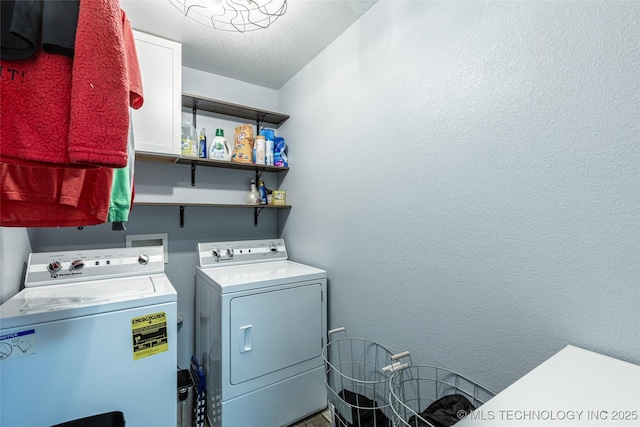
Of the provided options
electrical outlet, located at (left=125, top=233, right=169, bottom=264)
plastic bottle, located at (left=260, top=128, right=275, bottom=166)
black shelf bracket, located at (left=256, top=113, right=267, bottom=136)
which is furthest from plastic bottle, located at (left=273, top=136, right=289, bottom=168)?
electrical outlet, located at (left=125, top=233, right=169, bottom=264)

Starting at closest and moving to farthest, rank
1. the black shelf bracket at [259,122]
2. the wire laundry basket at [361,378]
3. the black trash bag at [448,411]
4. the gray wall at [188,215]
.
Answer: the black trash bag at [448,411] → the wire laundry basket at [361,378] → the gray wall at [188,215] → the black shelf bracket at [259,122]

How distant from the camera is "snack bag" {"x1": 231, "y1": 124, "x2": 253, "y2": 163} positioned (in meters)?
2.24

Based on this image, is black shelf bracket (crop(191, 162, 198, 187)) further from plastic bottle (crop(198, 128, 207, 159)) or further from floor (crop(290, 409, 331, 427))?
floor (crop(290, 409, 331, 427))

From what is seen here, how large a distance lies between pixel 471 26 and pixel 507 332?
125 centimetres

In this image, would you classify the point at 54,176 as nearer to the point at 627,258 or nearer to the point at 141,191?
the point at 141,191

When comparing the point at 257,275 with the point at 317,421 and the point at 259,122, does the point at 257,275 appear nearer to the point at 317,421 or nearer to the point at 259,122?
the point at 317,421

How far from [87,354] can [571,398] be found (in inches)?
65.5

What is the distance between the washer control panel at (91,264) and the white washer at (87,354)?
5 centimetres

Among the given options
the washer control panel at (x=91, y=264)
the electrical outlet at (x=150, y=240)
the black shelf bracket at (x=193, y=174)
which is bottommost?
the washer control panel at (x=91, y=264)

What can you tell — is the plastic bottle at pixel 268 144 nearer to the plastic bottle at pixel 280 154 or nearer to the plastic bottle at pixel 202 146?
the plastic bottle at pixel 280 154

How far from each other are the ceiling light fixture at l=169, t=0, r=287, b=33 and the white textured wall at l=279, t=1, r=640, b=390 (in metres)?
0.51

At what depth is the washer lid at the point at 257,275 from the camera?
1611 millimetres

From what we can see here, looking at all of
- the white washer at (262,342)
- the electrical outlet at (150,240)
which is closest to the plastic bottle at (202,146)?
the electrical outlet at (150,240)

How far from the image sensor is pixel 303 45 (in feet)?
6.44
